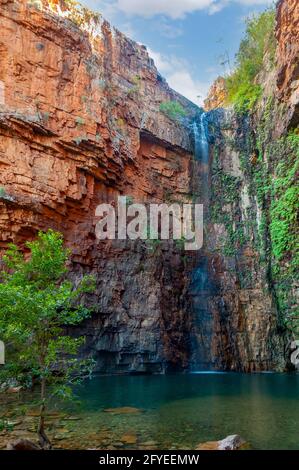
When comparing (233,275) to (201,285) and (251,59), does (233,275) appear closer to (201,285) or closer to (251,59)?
(201,285)

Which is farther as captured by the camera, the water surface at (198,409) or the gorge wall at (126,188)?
the gorge wall at (126,188)

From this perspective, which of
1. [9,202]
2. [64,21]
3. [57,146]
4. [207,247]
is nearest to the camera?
[9,202]

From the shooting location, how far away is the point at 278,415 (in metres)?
8.50

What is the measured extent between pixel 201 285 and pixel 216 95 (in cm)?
1959

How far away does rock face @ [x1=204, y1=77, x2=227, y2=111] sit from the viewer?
103 feet

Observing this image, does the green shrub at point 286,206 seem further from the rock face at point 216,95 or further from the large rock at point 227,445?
the large rock at point 227,445

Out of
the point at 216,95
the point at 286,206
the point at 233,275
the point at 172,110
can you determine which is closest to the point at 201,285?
the point at 233,275

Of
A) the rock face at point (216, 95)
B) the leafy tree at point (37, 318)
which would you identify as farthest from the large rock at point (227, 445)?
the rock face at point (216, 95)

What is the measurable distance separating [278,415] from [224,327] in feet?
35.7

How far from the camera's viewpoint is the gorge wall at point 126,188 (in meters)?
16.1

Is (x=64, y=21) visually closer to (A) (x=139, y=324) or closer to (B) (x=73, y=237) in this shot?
(B) (x=73, y=237)

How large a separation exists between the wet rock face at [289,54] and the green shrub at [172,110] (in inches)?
254

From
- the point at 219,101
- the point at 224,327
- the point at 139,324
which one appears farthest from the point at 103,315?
the point at 219,101

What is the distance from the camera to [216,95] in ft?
107
